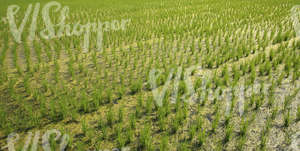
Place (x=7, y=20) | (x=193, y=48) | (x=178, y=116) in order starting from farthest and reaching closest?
(x=7, y=20) → (x=193, y=48) → (x=178, y=116)

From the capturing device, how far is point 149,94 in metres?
3.89

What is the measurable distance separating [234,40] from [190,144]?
4887 millimetres

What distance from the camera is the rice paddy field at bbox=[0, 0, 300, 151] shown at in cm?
279

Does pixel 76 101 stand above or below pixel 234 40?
below

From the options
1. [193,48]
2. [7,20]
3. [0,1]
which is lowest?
[193,48]

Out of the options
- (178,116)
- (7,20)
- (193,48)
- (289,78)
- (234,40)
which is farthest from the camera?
(7,20)

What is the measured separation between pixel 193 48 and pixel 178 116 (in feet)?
10.3

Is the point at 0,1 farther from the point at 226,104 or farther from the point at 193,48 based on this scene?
the point at 226,104

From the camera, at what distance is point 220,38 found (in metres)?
6.86

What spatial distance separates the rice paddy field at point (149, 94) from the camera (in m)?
2.79

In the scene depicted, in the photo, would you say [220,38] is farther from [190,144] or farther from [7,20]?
[7,20]

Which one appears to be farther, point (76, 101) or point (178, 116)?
point (76, 101)

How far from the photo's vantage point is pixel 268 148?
2.60 metres

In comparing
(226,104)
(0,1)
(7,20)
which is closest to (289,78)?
(226,104)
